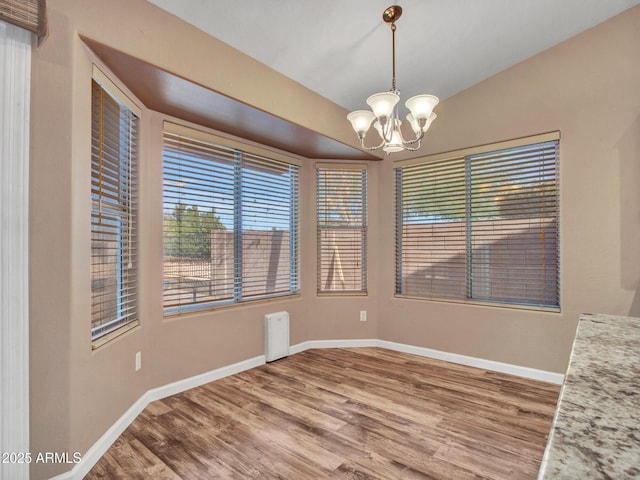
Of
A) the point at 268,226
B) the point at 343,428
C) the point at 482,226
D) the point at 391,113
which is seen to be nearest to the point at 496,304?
the point at 482,226

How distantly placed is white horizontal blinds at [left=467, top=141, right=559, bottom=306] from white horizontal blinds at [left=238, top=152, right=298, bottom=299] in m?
2.02

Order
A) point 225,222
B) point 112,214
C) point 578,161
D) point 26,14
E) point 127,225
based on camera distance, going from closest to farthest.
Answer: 1. point 26,14
2. point 112,214
3. point 127,225
4. point 578,161
5. point 225,222

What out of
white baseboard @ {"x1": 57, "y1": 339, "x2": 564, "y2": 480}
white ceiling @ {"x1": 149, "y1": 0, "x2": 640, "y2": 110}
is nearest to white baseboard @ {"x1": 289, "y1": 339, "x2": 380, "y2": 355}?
white baseboard @ {"x1": 57, "y1": 339, "x2": 564, "y2": 480}

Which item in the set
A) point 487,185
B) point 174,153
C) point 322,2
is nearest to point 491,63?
point 487,185

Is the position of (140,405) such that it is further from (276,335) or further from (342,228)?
(342,228)

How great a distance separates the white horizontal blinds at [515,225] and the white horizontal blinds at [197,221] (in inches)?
102

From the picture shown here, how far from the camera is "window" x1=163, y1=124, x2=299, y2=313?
2945 mm

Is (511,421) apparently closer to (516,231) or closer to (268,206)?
(516,231)

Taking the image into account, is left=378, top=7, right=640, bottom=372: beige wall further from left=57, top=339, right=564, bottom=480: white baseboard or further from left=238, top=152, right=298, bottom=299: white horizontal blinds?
left=238, top=152, right=298, bottom=299: white horizontal blinds

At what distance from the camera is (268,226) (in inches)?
147

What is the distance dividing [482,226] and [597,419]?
3.15 meters

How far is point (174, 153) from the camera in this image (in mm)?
2941

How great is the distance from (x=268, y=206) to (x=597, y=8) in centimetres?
332

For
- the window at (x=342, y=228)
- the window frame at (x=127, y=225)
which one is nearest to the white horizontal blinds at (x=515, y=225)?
the window at (x=342, y=228)
